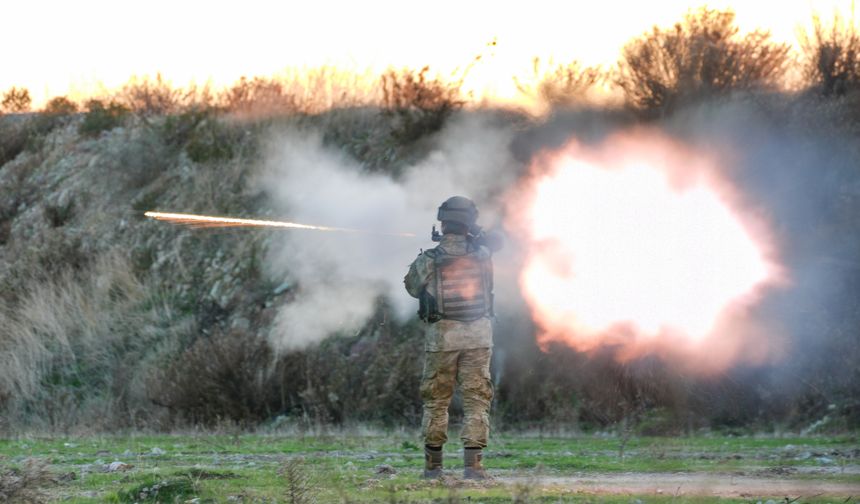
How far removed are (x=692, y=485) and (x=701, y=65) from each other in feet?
45.8

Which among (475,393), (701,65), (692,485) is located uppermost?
(701,65)

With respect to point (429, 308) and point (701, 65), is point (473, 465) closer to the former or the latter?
point (429, 308)

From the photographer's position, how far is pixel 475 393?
1206cm

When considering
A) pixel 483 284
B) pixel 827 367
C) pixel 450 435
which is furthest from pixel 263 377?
pixel 483 284

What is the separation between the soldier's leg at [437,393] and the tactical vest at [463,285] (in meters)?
0.39

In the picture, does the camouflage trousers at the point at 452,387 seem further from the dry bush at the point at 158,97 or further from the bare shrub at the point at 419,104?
the dry bush at the point at 158,97

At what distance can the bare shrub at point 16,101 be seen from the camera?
3700cm

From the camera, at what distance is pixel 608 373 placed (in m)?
19.9

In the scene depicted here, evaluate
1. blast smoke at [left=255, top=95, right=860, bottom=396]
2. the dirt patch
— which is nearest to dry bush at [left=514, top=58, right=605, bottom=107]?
blast smoke at [left=255, top=95, right=860, bottom=396]

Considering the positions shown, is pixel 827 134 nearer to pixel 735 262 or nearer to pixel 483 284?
pixel 735 262

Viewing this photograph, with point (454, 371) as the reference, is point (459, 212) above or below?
above

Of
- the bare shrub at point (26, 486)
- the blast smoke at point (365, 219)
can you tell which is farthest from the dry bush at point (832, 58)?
the bare shrub at point (26, 486)

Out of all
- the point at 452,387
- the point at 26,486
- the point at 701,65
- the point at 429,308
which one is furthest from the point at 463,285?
the point at 701,65

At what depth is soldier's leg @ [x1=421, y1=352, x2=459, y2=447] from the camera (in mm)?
12134
